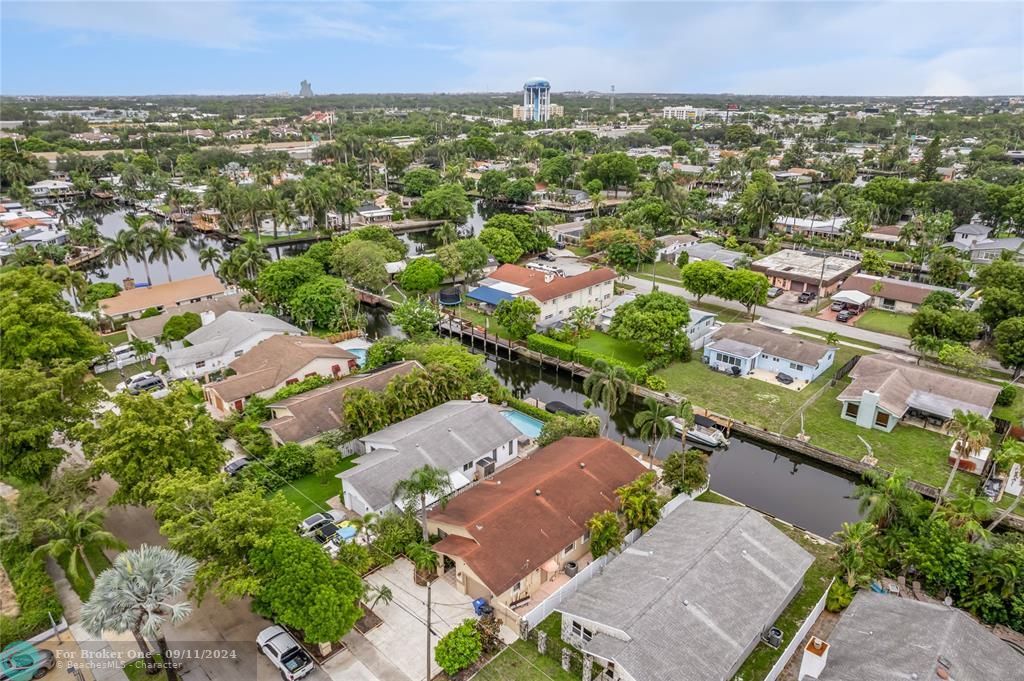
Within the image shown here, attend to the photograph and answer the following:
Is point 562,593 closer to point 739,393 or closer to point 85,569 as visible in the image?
point 85,569

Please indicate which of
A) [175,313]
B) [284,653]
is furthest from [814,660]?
[175,313]

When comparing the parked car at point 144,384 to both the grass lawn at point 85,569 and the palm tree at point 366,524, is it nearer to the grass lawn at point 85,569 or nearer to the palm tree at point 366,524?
the grass lawn at point 85,569

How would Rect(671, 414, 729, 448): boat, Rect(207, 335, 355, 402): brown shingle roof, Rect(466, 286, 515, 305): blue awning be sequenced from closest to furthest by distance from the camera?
Rect(671, 414, 729, 448): boat
Rect(207, 335, 355, 402): brown shingle roof
Rect(466, 286, 515, 305): blue awning

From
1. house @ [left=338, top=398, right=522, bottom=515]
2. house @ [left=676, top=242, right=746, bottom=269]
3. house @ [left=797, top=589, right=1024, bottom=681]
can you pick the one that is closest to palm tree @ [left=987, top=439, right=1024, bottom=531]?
house @ [left=797, top=589, right=1024, bottom=681]

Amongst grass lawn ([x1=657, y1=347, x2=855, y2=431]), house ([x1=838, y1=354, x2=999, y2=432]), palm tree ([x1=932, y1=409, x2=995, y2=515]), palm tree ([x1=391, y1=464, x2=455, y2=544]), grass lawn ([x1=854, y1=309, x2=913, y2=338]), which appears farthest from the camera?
grass lawn ([x1=854, y1=309, x2=913, y2=338])

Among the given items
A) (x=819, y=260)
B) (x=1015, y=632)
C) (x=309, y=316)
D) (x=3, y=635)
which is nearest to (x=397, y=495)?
(x=3, y=635)

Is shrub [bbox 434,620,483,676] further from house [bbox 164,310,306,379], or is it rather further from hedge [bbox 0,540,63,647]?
house [bbox 164,310,306,379]
